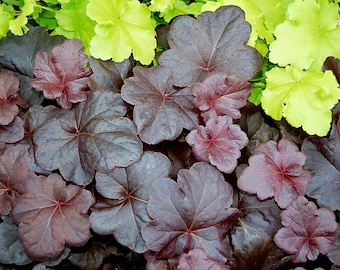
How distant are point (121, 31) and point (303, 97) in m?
0.52

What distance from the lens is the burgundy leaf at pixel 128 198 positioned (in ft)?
4.04

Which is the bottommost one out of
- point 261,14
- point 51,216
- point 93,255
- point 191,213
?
point 93,255

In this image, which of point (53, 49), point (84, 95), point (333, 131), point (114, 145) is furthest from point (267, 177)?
point (53, 49)

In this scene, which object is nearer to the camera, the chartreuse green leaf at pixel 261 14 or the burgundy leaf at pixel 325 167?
the burgundy leaf at pixel 325 167

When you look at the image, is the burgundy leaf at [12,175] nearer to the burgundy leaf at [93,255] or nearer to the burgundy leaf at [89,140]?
the burgundy leaf at [89,140]

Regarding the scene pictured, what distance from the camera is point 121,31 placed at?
4.70ft

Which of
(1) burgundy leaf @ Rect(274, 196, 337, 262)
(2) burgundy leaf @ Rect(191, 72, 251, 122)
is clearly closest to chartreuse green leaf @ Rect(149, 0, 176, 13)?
(2) burgundy leaf @ Rect(191, 72, 251, 122)

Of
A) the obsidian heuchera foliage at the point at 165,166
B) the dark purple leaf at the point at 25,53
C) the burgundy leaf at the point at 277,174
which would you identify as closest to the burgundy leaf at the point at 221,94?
the obsidian heuchera foliage at the point at 165,166

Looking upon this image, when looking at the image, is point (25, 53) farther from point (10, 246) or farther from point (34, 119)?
point (10, 246)

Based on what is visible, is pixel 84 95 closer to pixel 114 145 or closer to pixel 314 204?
pixel 114 145

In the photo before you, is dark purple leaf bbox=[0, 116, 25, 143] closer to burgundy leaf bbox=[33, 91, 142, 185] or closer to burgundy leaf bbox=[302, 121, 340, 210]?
burgundy leaf bbox=[33, 91, 142, 185]

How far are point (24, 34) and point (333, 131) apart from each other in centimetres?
89

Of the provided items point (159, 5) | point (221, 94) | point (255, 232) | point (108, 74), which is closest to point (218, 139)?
point (221, 94)

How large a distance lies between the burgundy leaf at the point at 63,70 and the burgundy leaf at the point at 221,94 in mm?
307
